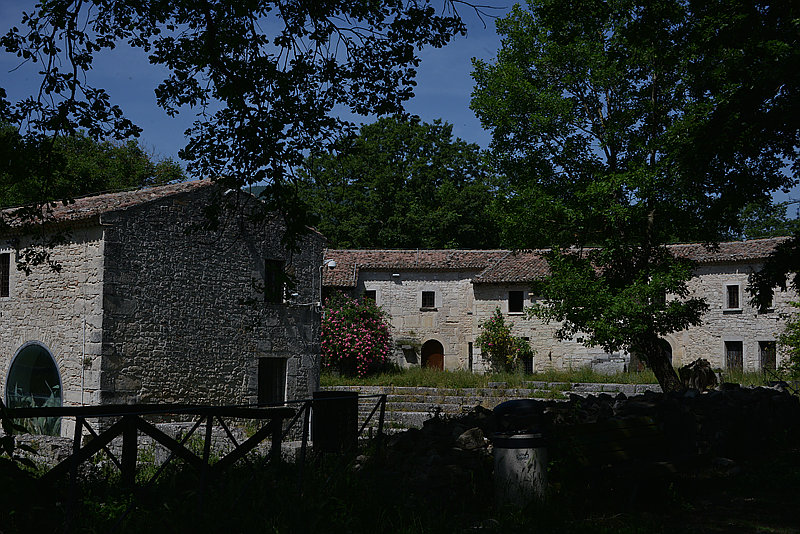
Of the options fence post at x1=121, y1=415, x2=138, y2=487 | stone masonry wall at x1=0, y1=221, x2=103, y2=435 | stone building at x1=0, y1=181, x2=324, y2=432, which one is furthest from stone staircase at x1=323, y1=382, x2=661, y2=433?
fence post at x1=121, y1=415, x2=138, y2=487

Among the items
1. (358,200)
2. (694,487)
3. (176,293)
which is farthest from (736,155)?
(358,200)

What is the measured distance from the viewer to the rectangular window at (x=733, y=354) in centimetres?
3086

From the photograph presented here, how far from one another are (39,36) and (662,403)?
8291 millimetres

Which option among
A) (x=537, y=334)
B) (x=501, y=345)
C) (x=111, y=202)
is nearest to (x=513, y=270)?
(x=537, y=334)

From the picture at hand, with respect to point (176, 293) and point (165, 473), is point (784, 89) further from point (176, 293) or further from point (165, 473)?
point (176, 293)

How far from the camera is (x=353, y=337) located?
3105 centimetres

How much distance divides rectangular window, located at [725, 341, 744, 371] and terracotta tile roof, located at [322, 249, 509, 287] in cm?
1042

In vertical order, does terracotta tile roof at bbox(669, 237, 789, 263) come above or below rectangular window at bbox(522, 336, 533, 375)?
above

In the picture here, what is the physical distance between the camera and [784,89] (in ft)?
38.2

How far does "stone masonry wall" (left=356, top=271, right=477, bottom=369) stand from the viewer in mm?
34406

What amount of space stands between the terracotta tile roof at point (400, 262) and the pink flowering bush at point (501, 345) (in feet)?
9.17

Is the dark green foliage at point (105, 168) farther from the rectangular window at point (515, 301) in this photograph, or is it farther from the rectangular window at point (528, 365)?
the rectangular window at point (528, 365)

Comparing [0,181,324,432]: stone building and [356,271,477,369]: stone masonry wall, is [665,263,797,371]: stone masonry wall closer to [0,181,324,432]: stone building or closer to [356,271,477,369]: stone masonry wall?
[356,271,477,369]: stone masonry wall

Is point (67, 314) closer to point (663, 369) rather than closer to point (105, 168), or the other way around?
point (663, 369)
